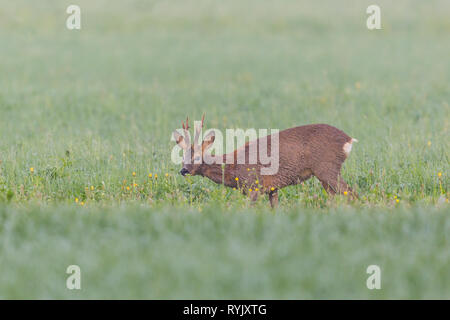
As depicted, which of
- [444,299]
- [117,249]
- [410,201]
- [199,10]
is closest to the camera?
[444,299]

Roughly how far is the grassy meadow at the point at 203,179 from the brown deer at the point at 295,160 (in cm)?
28

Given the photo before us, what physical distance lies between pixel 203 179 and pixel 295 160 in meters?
1.48

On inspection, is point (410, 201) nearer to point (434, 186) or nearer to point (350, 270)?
point (434, 186)

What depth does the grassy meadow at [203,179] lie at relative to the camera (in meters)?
5.13

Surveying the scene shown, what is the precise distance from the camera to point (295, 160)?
8367 mm

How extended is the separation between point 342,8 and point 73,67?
16.8 m

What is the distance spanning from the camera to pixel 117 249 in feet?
18.4

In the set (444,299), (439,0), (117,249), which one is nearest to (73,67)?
(117,249)

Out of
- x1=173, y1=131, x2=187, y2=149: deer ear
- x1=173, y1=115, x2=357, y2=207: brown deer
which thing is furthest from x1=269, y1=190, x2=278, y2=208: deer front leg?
x1=173, y1=131, x2=187, y2=149: deer ear

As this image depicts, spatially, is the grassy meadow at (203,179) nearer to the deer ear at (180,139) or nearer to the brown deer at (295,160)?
the brown deer at (295,160)

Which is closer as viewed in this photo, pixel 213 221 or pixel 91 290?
pixel 91 290

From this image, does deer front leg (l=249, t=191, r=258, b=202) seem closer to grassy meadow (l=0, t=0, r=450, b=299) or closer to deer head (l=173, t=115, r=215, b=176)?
grassy meadow (l=0, t=0, r=450, b=299)
